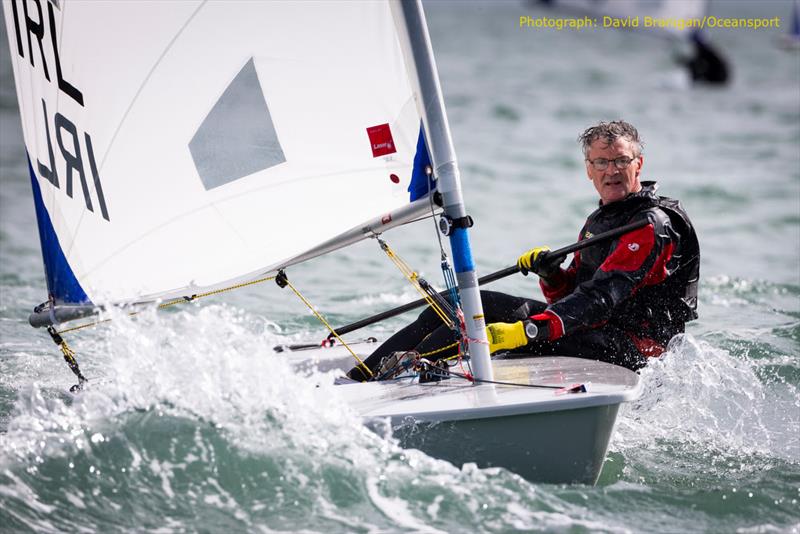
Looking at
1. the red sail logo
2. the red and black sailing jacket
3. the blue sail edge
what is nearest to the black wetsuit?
the red and black sailing jacket


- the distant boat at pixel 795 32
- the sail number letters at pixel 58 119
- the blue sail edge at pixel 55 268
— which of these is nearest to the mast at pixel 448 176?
the sail number letters at pixel 58 119

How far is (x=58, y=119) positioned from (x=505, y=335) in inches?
62.0

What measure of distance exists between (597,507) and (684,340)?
0.75m

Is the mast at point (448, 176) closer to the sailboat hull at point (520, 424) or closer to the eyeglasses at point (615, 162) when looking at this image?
the sailboat hull at point (520, 424)

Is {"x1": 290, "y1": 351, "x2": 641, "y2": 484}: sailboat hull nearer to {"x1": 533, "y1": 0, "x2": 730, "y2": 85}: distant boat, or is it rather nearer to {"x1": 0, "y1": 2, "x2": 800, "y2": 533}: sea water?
{"x1": 0, "y1": 2, "x2": 800, "y2": 533}: sea water

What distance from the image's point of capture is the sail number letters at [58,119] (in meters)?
3.12

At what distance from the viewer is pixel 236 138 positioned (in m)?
3.14

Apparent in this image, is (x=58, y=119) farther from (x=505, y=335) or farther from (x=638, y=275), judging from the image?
(x=638, y=275)

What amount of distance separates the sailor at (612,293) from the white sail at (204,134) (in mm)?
485

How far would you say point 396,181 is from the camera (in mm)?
3025

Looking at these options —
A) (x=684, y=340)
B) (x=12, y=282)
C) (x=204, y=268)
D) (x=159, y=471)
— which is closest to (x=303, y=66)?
(x=204, y=268)

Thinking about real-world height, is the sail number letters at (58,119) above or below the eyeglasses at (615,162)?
above

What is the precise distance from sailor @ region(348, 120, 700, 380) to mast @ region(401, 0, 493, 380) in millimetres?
79

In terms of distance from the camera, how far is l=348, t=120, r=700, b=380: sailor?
120 inches
